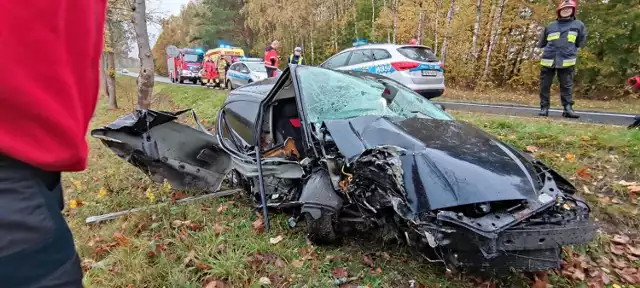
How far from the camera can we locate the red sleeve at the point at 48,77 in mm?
763

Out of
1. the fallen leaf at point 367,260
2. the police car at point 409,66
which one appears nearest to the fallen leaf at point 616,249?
the fallen leaf at point 367,260

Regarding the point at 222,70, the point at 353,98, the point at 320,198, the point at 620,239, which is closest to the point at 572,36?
the point at 620,239

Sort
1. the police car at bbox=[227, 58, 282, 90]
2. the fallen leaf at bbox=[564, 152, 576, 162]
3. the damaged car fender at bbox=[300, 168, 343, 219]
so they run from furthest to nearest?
the police car at bbox=[227, 58, 282, 90] → the fallen leaf at bbox=[564, 152, 576, 162] → the damaged car fender at bbox=[300, 168, 343, 219]

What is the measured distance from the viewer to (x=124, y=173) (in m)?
5.13

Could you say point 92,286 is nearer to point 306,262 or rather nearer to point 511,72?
point 306,262

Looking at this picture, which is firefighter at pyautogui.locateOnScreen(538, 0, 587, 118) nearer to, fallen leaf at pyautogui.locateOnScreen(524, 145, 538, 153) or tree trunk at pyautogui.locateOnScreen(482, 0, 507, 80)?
fallen leaf at pyautogui.locateOnScreen(524, 145, 538, 153)

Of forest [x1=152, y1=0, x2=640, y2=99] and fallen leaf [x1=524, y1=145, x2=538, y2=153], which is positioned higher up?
forest [x1=152, y1=0, x2=640, y2=99]

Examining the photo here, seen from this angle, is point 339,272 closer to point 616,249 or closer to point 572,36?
point 616,249

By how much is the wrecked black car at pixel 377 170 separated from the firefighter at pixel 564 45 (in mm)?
3650

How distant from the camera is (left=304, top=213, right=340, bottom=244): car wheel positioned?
2.62 m

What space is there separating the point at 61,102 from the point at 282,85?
262cm

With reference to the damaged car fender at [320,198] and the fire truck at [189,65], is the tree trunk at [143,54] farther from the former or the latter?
the fire truck at [189,65]

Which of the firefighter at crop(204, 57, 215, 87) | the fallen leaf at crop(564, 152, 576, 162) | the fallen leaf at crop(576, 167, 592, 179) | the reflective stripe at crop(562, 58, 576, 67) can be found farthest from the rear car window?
the firefighter at crop(204, 57, 215, 87)

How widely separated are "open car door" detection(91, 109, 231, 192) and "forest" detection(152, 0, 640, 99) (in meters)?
11.0
